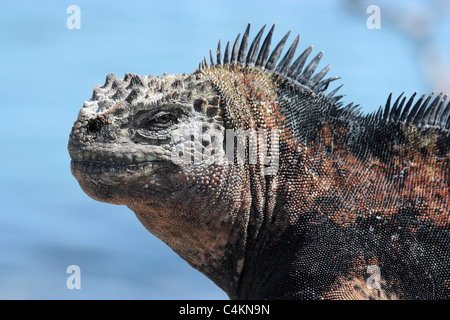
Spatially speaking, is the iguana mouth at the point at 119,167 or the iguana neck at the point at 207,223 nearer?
the iguana mouth at the point at 119,167

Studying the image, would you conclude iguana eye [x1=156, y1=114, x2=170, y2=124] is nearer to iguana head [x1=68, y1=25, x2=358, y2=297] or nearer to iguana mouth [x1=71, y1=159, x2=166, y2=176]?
iguana head [x1=68, y1=25, x2=358, y2=297]

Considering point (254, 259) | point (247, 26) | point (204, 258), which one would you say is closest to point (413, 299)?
point (254, 259)

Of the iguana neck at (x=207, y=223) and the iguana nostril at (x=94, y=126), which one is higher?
the iguana nostril at (x=94, y=126)

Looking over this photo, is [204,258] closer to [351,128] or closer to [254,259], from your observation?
[254,259]

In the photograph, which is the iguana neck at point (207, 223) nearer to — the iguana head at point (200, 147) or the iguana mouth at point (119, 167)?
the iguana head at point (200, 147)

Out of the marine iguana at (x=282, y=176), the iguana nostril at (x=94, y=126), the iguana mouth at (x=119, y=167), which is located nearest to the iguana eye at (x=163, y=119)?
the marine iguana at (x=282, y=176)

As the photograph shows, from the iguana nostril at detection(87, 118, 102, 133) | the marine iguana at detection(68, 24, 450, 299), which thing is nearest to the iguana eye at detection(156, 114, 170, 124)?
the marine iguana at detection(68, 24, 450, 299)

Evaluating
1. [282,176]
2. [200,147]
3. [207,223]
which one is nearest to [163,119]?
[200,147]
